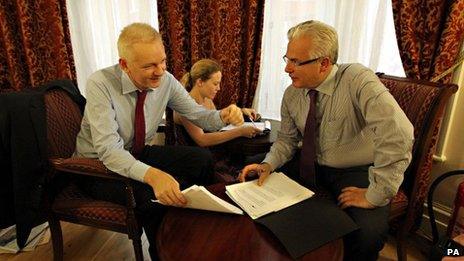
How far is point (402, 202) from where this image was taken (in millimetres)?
1455

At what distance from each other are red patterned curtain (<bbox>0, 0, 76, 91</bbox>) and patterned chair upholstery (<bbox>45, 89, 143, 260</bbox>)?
0.89m

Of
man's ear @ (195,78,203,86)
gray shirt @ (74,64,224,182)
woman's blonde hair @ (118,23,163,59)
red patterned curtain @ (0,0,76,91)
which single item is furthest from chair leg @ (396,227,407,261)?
red patterned curtain @ (0,0,76,91)

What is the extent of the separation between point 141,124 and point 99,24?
50.6 inches

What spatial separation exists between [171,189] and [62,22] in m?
1.78

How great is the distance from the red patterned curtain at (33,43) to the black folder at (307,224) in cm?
204

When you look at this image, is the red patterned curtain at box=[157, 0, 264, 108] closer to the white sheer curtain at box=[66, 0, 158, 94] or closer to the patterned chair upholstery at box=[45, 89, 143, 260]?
the white sheer curtain at box=[66, 0, 158, 94]

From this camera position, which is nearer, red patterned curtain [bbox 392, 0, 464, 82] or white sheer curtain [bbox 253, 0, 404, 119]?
red patterned curtain [bbox 392, 0, 464, 82]

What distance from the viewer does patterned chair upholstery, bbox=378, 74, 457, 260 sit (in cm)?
135

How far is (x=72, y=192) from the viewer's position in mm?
1524

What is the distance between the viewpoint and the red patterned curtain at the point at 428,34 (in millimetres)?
1537

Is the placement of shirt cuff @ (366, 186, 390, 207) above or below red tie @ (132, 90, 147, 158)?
below

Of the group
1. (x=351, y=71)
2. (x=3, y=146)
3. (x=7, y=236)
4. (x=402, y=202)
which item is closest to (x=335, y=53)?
(x=351, y=71)

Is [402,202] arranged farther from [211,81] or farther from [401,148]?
[211,81]

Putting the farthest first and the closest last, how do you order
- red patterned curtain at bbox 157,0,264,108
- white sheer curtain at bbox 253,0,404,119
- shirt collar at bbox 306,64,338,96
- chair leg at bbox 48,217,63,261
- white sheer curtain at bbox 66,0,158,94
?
1. white sheer curtain at bbox 66,0,158,94
2. red patterned curtain at bbox 157,0,264,108
3. white sheer curtain at bbox 253,0,404,119
4. chair leg at bbox 48,217,63,261
5. shirt collar at bbox 306,64,338,96
